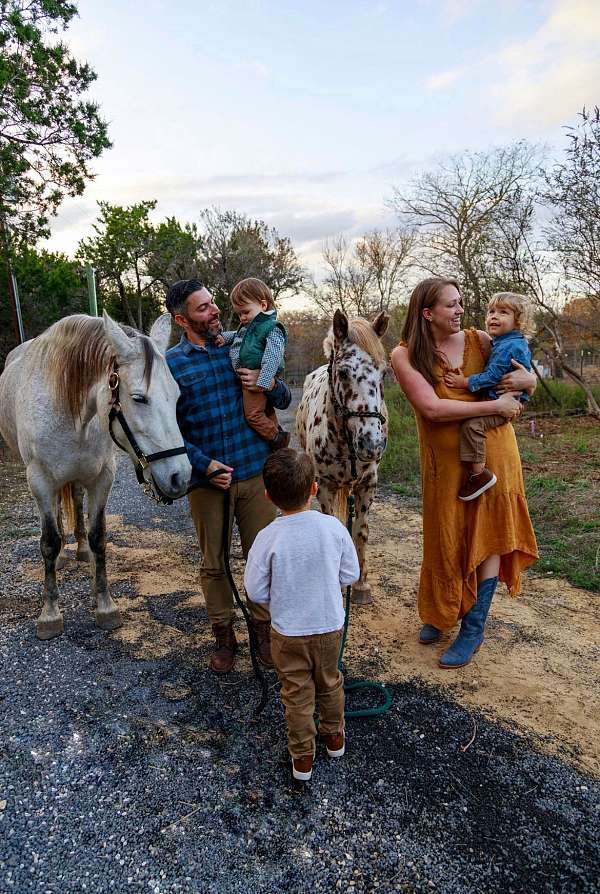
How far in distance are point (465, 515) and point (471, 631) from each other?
0.71m

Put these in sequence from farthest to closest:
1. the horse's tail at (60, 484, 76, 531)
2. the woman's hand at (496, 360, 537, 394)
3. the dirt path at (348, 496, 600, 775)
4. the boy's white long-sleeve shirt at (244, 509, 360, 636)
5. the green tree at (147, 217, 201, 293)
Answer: the green tree at (147, 217, 201, 293)
the horse's tail at (60, 484, 76, 531)
the woman's hand at (496, 360, 537, 394)
the dirt path at (348, 496, 600, 775)
the boy's white long-sleeve shirt at (244, 509, 360, 636)

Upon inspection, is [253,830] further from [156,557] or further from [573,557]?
[573,557]

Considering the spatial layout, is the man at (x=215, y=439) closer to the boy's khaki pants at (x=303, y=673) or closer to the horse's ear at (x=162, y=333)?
the horse's ear at (x=162, y=333)

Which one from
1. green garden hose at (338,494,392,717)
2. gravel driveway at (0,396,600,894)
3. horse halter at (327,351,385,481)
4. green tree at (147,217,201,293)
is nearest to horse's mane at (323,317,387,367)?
horse halter at (327,351,385,481)

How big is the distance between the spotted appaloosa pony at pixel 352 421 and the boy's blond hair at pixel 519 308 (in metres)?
0.70

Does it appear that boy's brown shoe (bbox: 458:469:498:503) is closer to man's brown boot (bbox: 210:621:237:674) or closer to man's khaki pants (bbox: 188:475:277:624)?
man's khaki pants (bbox: 188:475:277:624)

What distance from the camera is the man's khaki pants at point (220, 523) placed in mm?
2674

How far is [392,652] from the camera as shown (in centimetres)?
311

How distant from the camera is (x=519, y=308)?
8.70ft

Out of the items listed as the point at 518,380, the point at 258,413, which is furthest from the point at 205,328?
the point at 518,380

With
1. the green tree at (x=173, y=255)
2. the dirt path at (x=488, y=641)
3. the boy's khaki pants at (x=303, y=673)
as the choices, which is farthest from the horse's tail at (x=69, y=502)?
the green tree at (x=173, y=255)

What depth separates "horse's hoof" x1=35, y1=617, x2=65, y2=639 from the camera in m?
3.30

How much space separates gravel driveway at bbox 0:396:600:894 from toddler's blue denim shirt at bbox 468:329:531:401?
68.1 inches

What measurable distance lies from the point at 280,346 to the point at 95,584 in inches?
87.3
